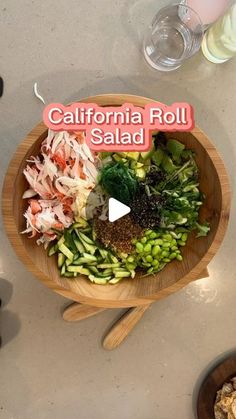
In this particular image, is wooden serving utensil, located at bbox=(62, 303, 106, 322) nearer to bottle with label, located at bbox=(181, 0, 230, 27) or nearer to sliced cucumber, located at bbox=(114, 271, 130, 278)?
sliced cucumber, located at bbox=(114, 271, 130, 278)

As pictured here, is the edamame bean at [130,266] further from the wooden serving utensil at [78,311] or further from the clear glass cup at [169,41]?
the clear glass cup at [169,41]

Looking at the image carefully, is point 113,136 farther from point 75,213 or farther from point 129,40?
point 129,40

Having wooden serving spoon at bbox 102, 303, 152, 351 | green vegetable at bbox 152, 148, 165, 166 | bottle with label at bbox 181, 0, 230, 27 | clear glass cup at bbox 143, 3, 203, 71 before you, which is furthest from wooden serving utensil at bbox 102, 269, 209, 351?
bottle with label at bbox 181, 0, 230, 27

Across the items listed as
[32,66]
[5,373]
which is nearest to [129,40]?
[32,66]

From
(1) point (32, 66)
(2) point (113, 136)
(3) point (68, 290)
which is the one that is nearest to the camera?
(2) point (113, 136)

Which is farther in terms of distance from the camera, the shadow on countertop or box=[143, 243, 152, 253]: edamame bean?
the shadow on countertop

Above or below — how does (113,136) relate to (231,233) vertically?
above
